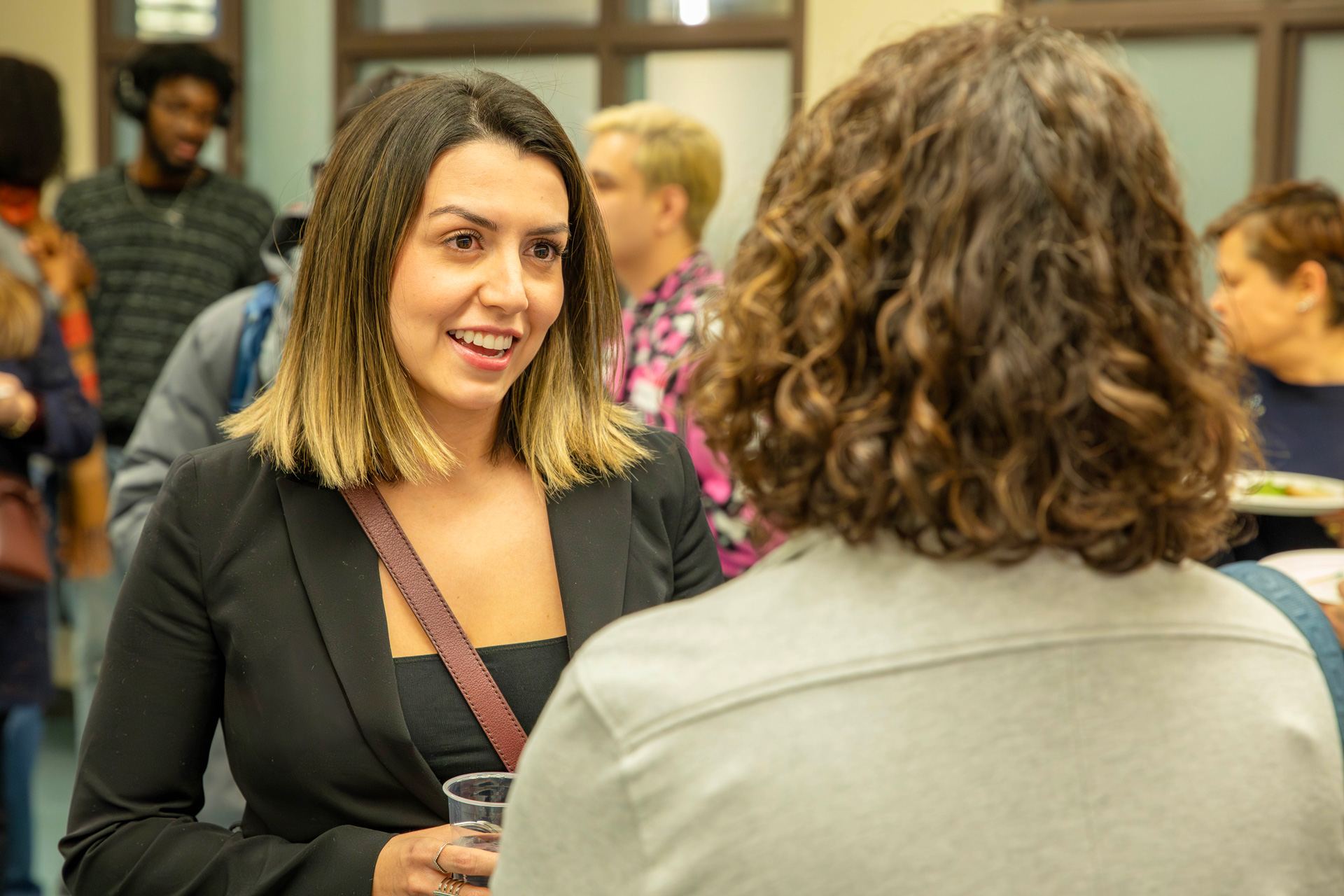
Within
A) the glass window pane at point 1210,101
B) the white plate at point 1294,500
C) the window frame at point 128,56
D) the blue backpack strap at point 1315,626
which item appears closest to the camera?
the blue backpack strap at point 1315,626

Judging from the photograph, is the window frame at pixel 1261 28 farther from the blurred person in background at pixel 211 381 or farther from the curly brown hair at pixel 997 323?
the curly brown hair at pixel 997 323

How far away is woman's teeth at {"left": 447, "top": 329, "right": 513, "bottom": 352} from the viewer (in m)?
1.47

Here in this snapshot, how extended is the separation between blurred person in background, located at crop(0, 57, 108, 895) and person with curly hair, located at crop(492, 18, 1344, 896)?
2.24 metres

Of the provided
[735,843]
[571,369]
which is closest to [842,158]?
[735,843]

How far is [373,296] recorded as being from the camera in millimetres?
1463

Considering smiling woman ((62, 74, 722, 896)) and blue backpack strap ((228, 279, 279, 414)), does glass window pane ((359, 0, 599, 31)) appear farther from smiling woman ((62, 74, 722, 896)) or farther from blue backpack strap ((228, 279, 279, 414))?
smiling woman ((62, 74, 722, 896))

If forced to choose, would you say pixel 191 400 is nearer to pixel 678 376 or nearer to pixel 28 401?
pixel 28 401

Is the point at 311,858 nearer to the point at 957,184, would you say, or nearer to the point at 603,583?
the point at 603,583

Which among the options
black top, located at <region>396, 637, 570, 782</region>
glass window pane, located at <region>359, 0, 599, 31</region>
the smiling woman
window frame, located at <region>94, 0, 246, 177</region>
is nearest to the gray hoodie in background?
the smiling woman

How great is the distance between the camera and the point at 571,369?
1.67 metres

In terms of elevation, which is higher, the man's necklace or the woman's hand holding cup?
the man's necklace

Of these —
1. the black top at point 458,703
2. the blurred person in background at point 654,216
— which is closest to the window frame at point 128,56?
the blurred person in background at point 654,216

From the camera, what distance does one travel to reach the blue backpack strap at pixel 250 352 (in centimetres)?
228

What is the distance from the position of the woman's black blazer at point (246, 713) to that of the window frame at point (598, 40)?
371 cm
